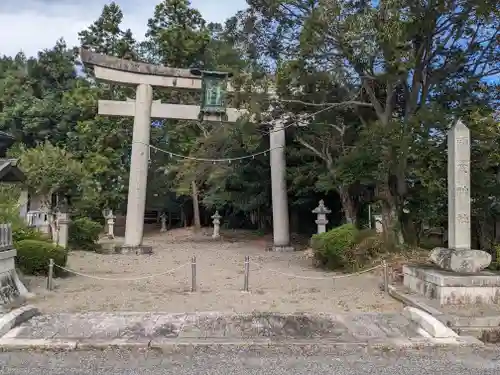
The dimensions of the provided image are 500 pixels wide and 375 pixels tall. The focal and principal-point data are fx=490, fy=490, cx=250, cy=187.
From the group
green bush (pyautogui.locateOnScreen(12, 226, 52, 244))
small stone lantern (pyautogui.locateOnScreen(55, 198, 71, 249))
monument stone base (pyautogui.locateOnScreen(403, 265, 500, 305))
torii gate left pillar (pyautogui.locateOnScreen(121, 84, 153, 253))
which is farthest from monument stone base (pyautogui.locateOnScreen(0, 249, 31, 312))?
torii gate left pillar (pyautogui.locateOnScreen(121, 84, 153, 253))

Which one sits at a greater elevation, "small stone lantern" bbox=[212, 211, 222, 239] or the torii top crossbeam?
the torii top crossbeam

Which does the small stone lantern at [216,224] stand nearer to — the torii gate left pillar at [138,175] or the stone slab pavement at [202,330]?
the torii gate left pillar at [138,175]

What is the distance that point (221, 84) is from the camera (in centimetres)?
1739

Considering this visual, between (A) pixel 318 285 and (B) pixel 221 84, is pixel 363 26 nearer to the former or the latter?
(A) pixel 318 285

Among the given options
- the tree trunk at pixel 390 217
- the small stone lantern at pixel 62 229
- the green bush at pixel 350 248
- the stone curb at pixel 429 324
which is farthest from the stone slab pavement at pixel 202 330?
the small stone lantern at pixel 62 229

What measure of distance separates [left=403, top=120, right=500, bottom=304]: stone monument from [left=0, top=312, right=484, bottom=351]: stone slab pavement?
Result: 0.92 m

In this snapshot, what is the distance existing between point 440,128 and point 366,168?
6.91 feet

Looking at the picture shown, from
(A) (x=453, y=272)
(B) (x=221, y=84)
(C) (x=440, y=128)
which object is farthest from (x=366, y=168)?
(B) (x=221, y=84)

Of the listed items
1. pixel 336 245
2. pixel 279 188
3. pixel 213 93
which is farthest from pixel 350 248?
pixel 213 93

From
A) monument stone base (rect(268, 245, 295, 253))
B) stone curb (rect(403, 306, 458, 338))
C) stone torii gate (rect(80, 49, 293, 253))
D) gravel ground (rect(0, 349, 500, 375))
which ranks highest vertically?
stone torii gate (rect(80, 49, 293, 253))

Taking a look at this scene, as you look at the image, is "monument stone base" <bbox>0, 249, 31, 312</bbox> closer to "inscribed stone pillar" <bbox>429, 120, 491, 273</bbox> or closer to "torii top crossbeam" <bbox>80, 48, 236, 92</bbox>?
"inscribed stone pillar" <bbox>429, 120, 491, 273</bbox>

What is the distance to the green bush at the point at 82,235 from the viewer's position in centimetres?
1759

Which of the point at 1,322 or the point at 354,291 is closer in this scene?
the point at 1,322

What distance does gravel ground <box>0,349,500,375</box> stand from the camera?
489cm
